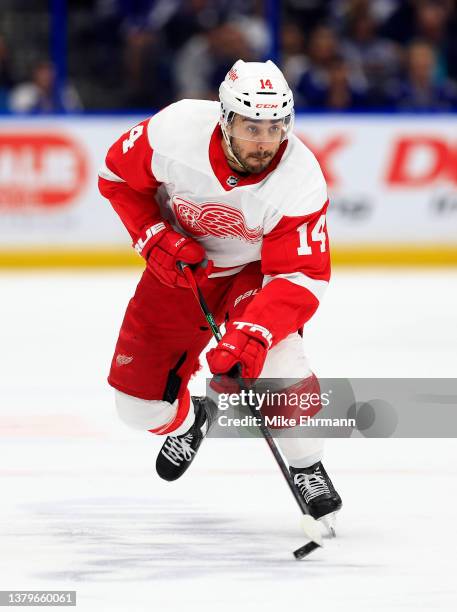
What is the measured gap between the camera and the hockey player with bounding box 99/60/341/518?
3.36 m

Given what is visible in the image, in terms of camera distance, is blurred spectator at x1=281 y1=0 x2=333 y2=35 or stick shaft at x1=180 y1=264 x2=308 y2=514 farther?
blurred spectator at x1=281 y1=0 x2=333 y2=35

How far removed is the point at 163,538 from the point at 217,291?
78 cm

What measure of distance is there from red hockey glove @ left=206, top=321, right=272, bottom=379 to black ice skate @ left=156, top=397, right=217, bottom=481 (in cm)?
70

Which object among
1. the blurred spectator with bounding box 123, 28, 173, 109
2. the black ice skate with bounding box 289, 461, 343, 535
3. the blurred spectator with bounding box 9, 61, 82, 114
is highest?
the blurred spectator with bounding box 123, 28, 173, 109

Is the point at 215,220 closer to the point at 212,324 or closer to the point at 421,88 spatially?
the point at 212,324

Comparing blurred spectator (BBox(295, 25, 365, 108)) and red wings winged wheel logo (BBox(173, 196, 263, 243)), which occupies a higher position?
blurred spectator (BBox(295, 25, 365, 108))

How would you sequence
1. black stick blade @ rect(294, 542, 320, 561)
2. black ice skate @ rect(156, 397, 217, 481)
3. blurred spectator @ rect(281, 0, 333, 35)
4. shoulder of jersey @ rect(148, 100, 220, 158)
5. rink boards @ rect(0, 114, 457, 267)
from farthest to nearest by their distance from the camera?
blurred spectator @ rect(281, 0, 333, 35) < rink boards @ rect(0, 114, 457, 267) < black ice skate @ rect(156, 397, 217, 481) < shoulder of jersey @ rect(148, 100, 220, 158) < black stick blade @ rect(294, 542, 320, 561)

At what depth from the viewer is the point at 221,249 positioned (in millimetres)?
3744

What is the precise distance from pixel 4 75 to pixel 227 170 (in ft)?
15.7

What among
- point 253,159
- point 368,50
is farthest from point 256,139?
point 368,50

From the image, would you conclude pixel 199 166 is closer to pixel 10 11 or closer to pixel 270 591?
pixel 270 591

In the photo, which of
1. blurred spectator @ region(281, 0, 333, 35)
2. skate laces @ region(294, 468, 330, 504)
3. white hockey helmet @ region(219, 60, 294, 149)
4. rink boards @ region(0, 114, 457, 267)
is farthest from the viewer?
blurred spectator @ region(281, 0, 333, 35)
